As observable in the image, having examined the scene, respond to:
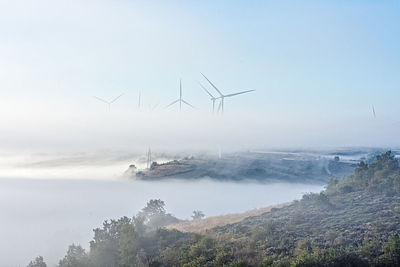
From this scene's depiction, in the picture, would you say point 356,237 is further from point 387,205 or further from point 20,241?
point 20,241

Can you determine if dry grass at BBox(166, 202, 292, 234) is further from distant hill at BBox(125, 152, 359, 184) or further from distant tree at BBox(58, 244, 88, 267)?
distant hill at BBox(125, 152, 359, 184)

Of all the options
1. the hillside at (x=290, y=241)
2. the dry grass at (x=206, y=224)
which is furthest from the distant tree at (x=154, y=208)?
the hillside at (x=290, y=241)

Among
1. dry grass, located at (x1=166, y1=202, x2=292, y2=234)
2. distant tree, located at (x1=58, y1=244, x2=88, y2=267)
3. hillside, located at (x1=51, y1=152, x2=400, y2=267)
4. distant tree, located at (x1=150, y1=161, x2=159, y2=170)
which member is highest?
distant tree, located at (x1=150, y1=161, x2=159, y2=170)

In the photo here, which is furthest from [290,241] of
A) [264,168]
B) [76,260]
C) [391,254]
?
[264,168]

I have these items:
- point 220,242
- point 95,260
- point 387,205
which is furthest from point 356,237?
point 95,260

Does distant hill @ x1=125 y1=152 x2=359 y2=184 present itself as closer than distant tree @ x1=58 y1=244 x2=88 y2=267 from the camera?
No

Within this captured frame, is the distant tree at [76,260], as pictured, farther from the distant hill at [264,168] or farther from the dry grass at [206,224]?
the distant hill at [264,168]

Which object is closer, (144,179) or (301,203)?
(301,203)

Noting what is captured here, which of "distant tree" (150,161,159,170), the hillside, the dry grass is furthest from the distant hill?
the hillside

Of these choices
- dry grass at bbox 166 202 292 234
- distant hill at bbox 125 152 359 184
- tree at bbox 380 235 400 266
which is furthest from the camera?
distant hill at bbox 125 152 359 184
